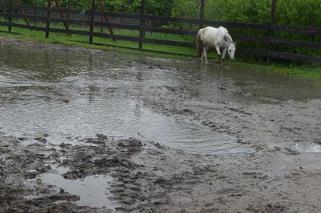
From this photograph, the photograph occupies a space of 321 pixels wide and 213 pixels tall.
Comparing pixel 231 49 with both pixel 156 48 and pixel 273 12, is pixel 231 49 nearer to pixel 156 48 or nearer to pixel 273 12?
pixel 273 12

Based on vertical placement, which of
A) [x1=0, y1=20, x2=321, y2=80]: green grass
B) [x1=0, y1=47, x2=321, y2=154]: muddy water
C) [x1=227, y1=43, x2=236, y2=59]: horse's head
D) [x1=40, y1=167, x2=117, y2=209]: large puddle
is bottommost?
[x1=40, y1=167, x2=117, y2=209]: large puddle

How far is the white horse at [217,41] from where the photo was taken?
722 inches

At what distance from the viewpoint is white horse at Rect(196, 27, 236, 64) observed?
722 inches

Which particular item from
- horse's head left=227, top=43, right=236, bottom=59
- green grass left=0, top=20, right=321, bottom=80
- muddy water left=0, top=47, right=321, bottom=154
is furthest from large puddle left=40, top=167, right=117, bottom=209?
horse's head left=227, top=43, right=236, bottom=59

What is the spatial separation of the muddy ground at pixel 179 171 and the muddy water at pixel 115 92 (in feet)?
1.40

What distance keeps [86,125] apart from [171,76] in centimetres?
654

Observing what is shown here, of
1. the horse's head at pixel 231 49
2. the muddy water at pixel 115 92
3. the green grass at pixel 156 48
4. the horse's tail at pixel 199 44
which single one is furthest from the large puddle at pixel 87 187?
the horse's tail at pixel 199 44

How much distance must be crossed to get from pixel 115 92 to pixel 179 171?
5.40 metres

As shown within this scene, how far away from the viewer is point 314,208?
203 inches

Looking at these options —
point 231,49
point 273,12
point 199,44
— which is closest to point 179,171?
point 231,49

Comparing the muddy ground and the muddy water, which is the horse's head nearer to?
the muddy water

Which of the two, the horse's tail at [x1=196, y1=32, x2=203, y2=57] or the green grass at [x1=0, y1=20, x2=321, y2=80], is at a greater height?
the horse's tail at [x1=196, y1=32, x2=203, y2=57]

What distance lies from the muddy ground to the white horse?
9.66 metres

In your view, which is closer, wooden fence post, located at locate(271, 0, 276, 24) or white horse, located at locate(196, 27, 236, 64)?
wooden fence post, located at locate(271, 0, 276, 24)
